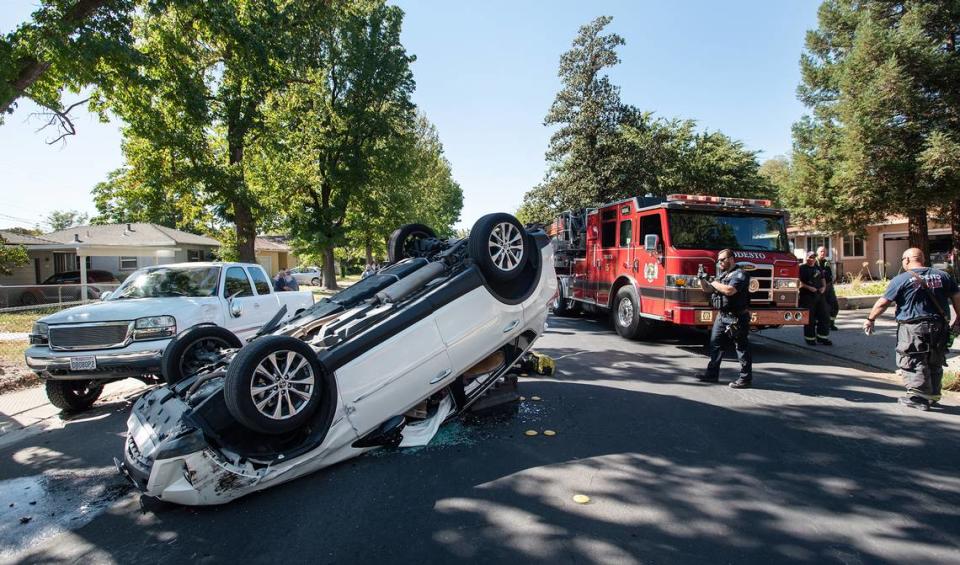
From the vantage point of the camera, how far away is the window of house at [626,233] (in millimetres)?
9734

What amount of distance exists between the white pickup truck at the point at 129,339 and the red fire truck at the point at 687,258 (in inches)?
235

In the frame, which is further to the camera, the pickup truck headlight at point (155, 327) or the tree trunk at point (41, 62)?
the tree trunk at point (41, 62)

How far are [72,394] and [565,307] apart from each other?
35.5 ft

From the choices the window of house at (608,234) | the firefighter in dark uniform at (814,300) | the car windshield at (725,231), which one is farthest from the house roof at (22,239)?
the firefighter in dark uniform at (814,300)

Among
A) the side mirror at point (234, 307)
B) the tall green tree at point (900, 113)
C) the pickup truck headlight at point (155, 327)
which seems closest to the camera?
the pickup truck headlight at point (155, 327)

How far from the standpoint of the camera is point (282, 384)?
365 centimetres

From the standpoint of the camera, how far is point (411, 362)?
409 centimetres

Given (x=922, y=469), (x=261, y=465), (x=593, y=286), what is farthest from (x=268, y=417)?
(x=593, y=286)

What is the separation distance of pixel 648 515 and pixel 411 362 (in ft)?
6.72

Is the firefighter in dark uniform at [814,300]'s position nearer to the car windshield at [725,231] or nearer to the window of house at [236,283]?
the car windshield at [725,231]

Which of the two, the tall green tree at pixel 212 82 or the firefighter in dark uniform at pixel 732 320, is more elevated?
the tall green tree at pixel 212 82

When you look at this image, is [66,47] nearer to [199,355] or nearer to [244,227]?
[199,355]

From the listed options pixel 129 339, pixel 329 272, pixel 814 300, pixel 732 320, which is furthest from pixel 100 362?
pixel 329 272

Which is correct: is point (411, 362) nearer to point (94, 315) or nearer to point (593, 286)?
point (94, 315)
